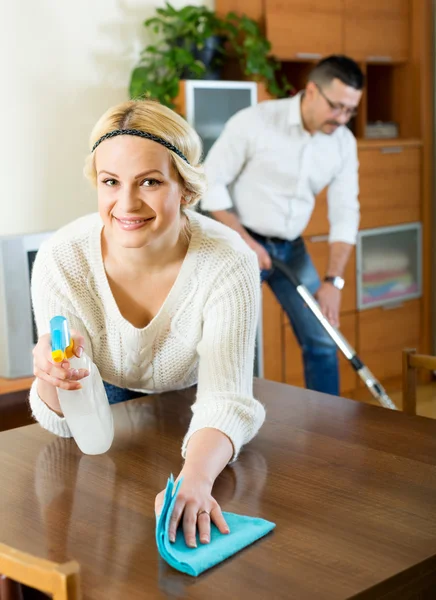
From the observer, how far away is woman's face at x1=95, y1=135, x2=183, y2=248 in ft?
5.48

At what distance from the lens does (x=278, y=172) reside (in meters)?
3.57

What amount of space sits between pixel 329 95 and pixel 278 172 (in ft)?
1.25

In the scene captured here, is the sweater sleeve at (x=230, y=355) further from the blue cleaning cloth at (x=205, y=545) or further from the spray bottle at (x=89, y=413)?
the blue cleaning cloth at (x=205, y=545)

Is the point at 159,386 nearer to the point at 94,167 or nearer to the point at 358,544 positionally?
the point at 94,167

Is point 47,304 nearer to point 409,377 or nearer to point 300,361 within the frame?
point 409,377

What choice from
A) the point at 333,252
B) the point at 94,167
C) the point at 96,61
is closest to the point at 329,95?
the point at 333,252

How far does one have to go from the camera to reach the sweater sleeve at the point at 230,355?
1.63 m

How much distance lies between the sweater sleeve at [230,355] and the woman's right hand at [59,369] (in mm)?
235

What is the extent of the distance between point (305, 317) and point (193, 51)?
1.31 m

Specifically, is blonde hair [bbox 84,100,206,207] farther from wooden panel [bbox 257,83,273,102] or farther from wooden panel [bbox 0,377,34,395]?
wooden panel [bbox 257,83,273,102]

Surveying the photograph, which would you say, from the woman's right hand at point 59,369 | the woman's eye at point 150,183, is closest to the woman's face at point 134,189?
the woman's eye at point 150,183

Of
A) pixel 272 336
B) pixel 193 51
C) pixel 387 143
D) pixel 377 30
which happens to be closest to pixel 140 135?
pixel 193 51

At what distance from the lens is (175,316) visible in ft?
5.90

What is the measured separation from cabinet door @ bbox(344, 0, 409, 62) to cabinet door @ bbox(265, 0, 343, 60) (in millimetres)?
81
